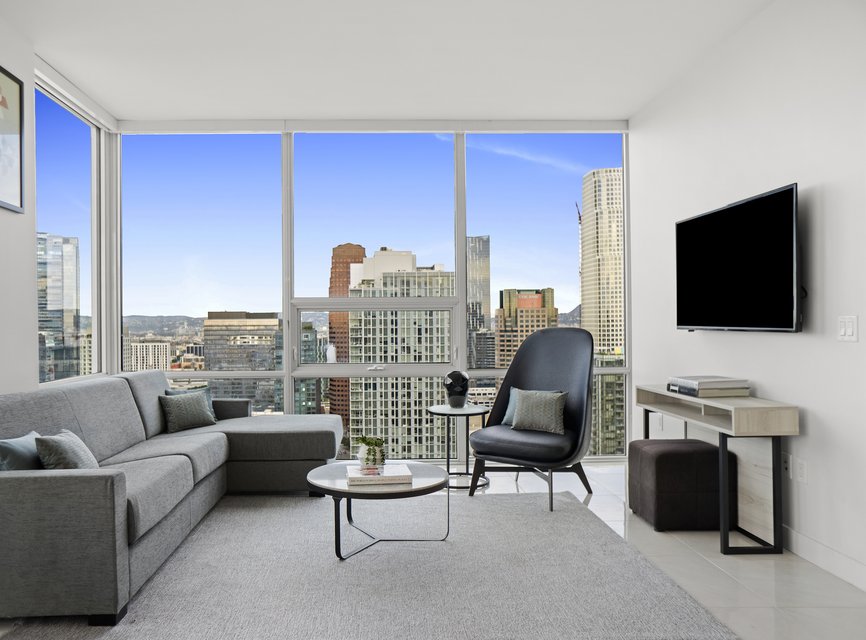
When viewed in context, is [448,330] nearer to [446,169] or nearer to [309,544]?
[446,169]

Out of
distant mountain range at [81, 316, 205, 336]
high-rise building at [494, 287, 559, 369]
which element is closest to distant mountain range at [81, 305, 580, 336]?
distant mountain range at [81, 316, 205, 336]

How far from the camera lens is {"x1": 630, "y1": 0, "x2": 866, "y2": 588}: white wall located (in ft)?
9.27

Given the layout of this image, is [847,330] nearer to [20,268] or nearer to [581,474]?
[581,474]

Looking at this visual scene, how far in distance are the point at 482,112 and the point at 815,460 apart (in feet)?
11.1

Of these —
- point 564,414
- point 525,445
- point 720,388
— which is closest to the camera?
point 720,388

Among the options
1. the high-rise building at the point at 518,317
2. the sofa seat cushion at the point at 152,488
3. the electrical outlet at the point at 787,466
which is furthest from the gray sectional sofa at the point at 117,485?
the electrical outlet at the point at 787,466

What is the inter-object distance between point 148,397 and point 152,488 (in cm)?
169

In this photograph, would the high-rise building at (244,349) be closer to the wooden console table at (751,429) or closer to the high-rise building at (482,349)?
the high-rise building at (482,349)

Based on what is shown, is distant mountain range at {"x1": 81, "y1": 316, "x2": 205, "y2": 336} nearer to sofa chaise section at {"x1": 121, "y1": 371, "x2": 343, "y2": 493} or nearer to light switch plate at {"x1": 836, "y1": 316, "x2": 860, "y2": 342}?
sofa chaise section at {"x1": 121, "y1": 371, "x2": 343, "y2": 493}

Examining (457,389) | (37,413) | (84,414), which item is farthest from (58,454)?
(457,389)

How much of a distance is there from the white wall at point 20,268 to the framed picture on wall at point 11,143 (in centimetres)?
5

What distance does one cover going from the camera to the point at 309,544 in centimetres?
336

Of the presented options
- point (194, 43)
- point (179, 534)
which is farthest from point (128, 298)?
point (179, 534)

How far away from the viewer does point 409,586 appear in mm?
2814
